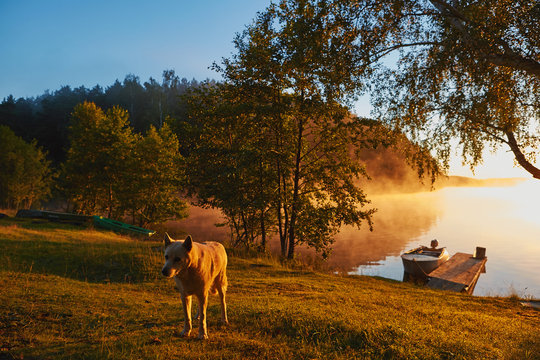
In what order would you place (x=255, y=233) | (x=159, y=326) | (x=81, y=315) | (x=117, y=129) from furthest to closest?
(x=117, y=129) → (x=255, y=233) → (x=81, y=315) → (x=159, y=326)

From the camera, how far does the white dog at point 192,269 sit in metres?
5.32

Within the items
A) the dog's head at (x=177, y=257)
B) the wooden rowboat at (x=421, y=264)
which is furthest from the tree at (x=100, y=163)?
the dog's head at (x=177, y=257)

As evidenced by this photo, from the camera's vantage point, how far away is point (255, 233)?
26.8 metres

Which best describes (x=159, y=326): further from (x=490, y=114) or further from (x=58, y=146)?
(x=58, y=146)

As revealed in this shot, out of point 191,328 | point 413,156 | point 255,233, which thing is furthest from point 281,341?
point 255,233

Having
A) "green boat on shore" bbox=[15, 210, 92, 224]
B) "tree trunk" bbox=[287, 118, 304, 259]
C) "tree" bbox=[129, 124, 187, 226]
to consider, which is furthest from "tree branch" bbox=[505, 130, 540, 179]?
"tree" bbox=[129, 124, 187, 226]

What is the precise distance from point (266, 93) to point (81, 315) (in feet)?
58.0

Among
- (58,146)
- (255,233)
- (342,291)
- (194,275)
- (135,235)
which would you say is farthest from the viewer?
(58,146)

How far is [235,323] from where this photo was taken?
7207 mm

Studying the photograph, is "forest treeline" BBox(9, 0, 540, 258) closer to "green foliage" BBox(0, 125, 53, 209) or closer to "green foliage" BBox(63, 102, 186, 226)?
"green foliage" BBox(63, 102, 186, 226)

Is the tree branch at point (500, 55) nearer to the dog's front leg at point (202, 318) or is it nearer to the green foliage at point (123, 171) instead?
the dog's front leg at point (202, 318)

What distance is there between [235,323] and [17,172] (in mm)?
63014

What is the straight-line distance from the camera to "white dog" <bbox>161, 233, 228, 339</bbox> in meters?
5.32

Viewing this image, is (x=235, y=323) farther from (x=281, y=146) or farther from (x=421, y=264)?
(x=421, y=264)
